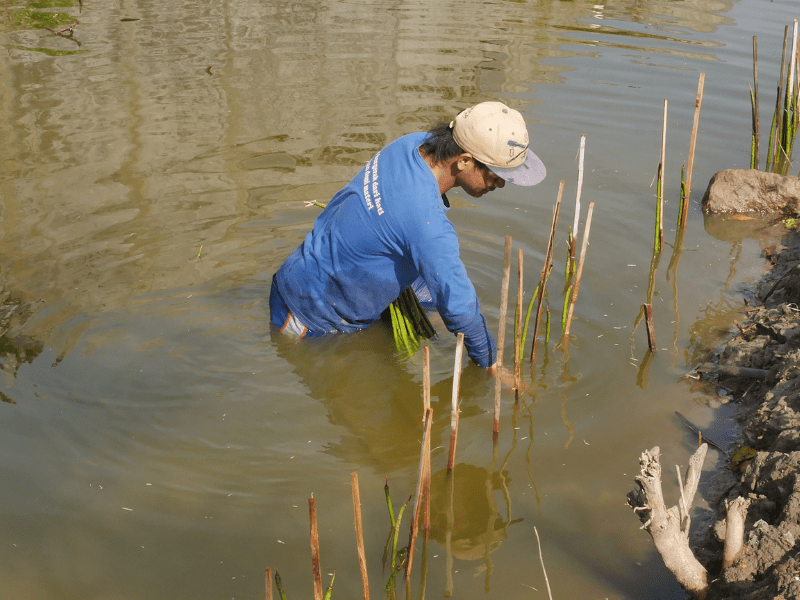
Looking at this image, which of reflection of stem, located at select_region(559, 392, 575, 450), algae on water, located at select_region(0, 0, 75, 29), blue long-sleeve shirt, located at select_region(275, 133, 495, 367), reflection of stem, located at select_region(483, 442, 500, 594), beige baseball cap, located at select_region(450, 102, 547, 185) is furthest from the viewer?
algae on water, located at select_region(0, 0, 75, 29)

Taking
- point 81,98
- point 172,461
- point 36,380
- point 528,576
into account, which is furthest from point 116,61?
point 528,576

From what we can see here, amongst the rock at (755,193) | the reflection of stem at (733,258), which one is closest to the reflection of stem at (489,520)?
the reflection of stem at (733,258)

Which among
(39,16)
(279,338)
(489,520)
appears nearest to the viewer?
(489,520)

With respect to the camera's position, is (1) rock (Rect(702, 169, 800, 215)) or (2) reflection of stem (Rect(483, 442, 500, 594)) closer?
(2) reflection of stem (Rect(483, 442, 500, 594))

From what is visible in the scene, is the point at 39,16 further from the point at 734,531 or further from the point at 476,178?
the point at 734,531

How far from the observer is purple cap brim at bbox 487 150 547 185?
344 cm

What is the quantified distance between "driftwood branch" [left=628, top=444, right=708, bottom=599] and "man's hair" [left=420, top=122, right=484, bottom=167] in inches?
66.1

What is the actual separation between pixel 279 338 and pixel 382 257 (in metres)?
1.22

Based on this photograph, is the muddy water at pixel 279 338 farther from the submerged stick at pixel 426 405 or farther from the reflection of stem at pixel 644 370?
the submerged stick at pixel 426 405

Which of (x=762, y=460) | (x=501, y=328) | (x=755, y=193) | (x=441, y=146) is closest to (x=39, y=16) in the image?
(x=441, y=146)

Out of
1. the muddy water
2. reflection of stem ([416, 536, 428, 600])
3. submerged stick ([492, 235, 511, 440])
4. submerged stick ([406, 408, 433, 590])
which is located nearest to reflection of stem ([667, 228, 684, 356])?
the muddy water

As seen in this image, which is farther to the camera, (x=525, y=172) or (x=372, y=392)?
(x=372, y=392)

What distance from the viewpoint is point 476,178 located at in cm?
356

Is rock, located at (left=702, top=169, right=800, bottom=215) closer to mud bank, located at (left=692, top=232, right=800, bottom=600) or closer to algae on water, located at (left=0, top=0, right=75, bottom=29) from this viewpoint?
→ mud bank, located at (left=692, top=232, right=800, bottom=600)
